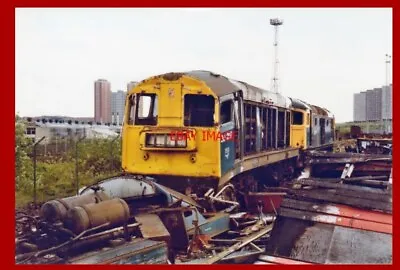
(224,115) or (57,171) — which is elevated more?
(224,115)

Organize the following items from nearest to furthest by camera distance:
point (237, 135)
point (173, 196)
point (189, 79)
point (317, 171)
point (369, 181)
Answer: point (173, 196), point (369, 181), point (189, 79), point (237, 135), point (317, 171)

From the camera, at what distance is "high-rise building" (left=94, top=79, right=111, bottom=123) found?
77.8 feet

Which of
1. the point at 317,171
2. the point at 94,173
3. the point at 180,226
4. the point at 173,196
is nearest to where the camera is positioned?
the point at 180,226

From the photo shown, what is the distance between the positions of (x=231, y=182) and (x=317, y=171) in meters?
2.30

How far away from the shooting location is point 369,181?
8703 mm

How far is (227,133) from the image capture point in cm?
942

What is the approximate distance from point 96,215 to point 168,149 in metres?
2.94

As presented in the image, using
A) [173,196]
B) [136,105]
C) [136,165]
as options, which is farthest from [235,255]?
[136,105]

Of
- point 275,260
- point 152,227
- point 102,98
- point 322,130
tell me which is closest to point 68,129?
point 102,98

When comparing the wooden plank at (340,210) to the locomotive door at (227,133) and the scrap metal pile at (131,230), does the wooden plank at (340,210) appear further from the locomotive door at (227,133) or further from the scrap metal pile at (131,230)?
the locomotive door at (227,133)

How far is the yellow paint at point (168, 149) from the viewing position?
8.91 m

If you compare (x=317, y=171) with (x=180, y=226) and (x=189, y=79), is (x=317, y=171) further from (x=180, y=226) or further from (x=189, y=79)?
(x=180, y=226)

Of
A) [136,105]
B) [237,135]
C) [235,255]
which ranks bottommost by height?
[235,255]

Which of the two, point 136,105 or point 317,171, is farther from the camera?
point 317,171
